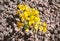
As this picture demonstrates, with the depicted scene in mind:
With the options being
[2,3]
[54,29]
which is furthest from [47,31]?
[2,3]

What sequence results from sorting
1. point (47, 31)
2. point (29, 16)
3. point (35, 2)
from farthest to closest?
point (35, 2) → point (47, 31) → point (29, 16)

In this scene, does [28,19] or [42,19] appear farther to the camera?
[42,19]

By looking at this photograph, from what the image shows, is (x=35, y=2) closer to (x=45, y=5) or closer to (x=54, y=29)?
(x=45, y=5)

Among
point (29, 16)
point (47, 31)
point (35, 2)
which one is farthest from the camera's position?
point (35, 2)
